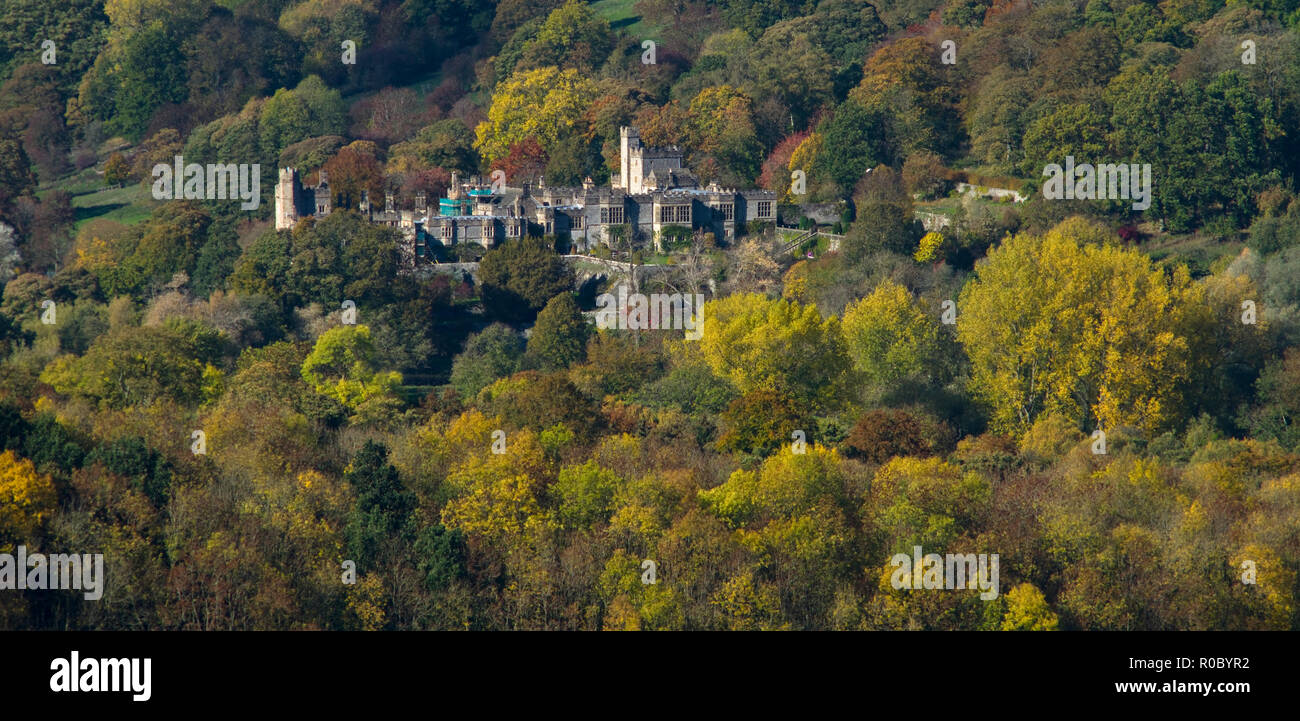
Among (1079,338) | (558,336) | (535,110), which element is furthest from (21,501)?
(535,110)

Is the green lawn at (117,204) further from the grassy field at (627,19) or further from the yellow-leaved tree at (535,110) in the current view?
the grassy field at (627,19)

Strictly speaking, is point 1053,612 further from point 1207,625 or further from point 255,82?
point 255,82

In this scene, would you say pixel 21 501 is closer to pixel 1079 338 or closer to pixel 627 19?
pixel 1079 338

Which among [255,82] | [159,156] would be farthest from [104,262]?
[255,82]

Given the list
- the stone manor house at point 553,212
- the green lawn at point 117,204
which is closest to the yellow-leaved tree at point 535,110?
the stone manor house at point 553,212

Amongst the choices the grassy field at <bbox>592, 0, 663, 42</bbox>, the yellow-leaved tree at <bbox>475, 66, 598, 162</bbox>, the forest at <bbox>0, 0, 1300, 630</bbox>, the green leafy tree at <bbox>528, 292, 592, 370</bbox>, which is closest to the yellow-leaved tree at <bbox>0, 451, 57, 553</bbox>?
the forest at <bbox>0, 0, 1300, 630</bbox>
